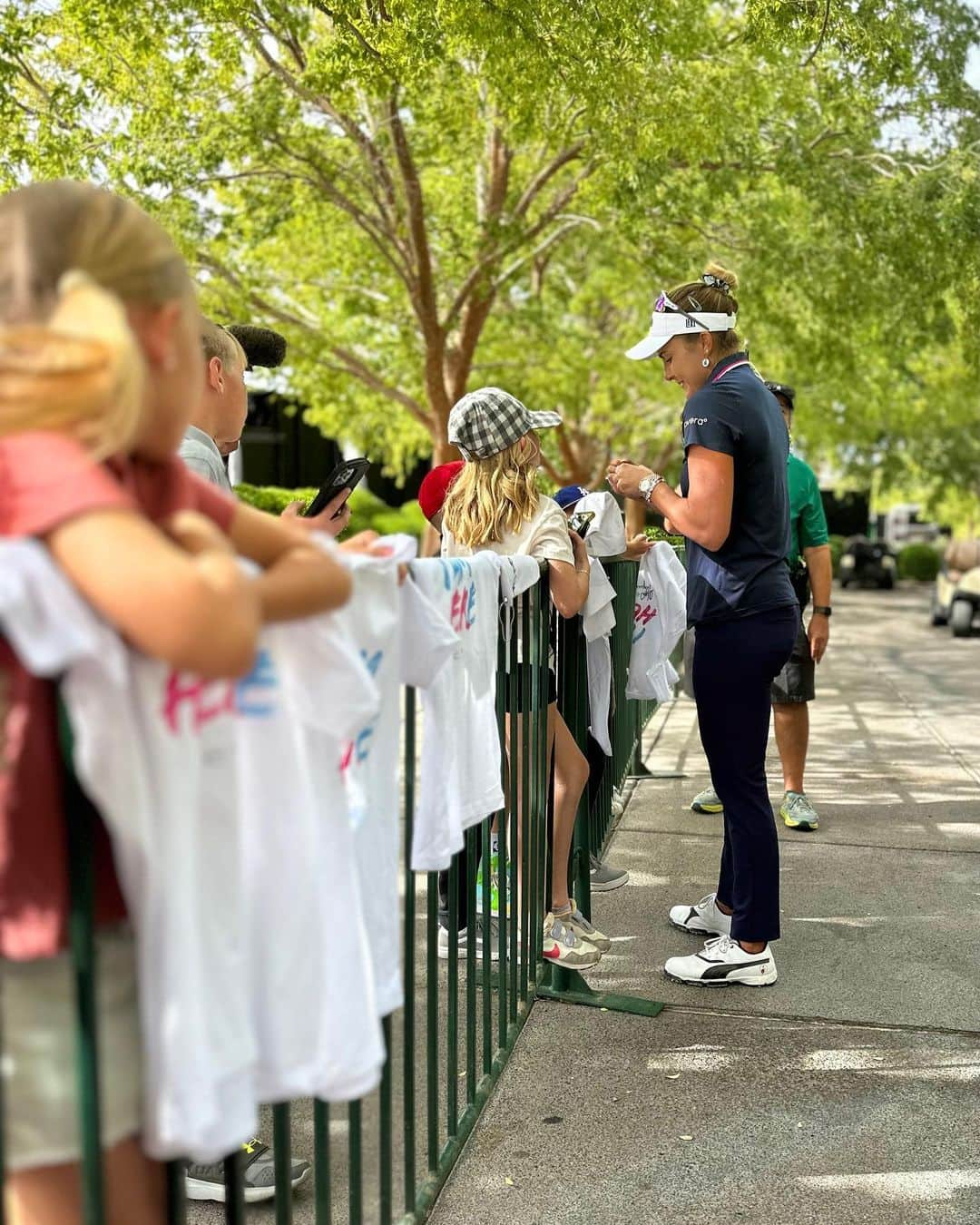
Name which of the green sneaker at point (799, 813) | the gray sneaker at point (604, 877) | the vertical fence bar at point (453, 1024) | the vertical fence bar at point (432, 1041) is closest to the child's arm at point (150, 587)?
the vertical fence bar at point (432, 1041)

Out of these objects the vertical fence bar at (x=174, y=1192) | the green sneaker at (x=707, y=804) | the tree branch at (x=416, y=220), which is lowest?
the green sneaker at (x=707, y=804)

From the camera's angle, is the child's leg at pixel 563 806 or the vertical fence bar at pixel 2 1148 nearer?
the vertical fence bar at pixel 2 1148

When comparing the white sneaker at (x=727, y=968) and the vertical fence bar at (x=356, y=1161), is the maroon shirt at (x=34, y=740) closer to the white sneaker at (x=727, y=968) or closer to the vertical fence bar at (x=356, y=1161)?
the vertical fence bar at (x=356, y=1161)

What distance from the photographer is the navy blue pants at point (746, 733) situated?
398 centimetres

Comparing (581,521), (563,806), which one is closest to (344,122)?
(581,521)

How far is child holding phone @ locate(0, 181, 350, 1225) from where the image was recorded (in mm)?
1340

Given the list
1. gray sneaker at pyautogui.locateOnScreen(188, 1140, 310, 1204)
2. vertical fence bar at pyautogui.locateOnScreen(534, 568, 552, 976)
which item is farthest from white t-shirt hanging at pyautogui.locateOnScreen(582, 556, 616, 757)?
gray sneaker at pyautogui.locateOnScreen(188, 1140, 310, 1204)

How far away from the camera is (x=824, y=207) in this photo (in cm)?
1103

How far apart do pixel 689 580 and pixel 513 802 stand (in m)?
1.11

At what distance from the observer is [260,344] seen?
4.35m

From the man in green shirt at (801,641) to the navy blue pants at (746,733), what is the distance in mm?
1920

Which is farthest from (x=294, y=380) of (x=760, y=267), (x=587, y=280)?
(x=760, y=267)

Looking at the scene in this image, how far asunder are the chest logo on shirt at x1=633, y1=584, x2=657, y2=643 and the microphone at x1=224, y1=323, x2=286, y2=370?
83.7 inches

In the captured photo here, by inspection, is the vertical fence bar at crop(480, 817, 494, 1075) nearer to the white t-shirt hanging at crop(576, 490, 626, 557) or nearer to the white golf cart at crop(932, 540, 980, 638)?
the white t-shirt hanging at crop(576, 490, 626, 557)
